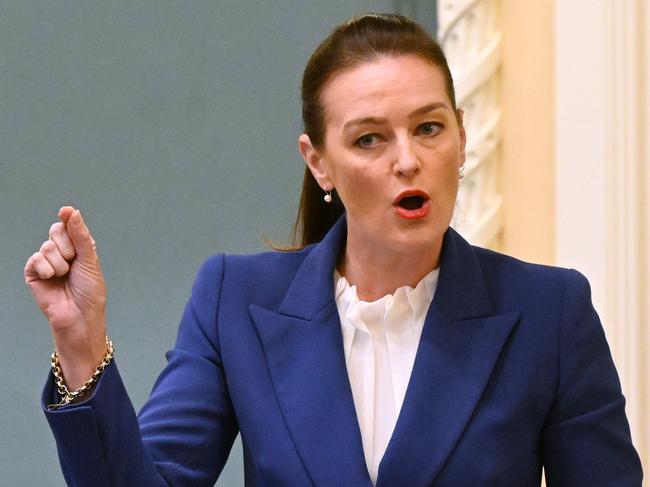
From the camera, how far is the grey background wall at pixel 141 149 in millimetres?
2906

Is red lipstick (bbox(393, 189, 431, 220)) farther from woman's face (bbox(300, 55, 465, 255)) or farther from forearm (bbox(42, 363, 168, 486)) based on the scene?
forearm (bbox(42, 363, 168, 486))

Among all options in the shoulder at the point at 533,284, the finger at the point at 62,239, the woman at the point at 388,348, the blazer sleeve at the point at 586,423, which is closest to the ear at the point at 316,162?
the woman at the point at 388,348

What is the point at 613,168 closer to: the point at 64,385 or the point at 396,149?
the point at 396,149

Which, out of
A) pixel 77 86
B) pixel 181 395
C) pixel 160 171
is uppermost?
pixel 77 86

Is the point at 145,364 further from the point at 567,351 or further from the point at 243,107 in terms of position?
the point at 567,351

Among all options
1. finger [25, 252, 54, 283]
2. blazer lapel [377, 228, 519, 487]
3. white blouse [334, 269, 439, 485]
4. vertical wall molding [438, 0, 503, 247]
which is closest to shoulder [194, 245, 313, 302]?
white blouse [334, 269, 439, 485]

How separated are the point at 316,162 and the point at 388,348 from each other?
30 cm

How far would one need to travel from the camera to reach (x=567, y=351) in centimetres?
187

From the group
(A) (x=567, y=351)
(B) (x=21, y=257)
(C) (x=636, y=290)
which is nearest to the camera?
(A) (x=567, y=351)

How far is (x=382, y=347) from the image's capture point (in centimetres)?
193

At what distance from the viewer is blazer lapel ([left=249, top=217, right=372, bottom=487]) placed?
5.97 feet

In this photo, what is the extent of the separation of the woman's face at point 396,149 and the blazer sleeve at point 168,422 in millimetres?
280

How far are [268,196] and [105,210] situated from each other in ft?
1.16

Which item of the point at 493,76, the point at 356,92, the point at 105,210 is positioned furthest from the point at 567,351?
the point at 105,210
